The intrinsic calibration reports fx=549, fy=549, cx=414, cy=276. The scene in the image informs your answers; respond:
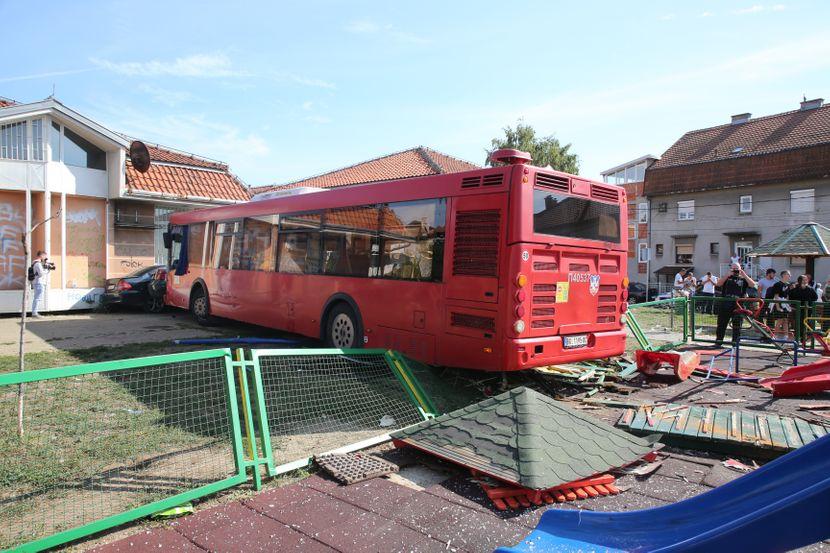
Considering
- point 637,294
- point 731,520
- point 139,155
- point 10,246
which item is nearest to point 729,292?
point 731,520

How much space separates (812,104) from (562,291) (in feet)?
139

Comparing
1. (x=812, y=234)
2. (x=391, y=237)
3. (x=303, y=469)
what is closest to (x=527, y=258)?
(x=391, y=237)

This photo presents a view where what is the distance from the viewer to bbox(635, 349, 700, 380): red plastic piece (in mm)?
8766

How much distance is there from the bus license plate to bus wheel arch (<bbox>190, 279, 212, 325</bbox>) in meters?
9.56

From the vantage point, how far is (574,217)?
7.53 m

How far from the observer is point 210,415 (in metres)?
6.06

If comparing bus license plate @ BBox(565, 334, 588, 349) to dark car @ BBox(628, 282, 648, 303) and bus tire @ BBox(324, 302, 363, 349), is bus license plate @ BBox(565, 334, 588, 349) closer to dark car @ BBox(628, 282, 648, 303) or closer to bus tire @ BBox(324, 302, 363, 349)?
bus tire @ BBox(324, 302, 363, 349)

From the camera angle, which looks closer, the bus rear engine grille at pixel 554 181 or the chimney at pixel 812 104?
the bus rear engine grille at pixel 554 181

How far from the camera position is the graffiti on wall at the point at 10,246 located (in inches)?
675

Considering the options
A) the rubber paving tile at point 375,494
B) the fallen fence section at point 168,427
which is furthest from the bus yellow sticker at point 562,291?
the rubber paving tile at point 375,494

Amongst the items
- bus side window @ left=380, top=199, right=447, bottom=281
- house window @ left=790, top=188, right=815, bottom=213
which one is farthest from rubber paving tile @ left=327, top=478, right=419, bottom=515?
house window @ left=790, top=188, right=815, bottom=213

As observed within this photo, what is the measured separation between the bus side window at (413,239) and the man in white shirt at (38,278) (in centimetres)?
1335

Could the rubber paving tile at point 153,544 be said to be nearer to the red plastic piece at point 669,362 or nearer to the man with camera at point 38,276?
the red plastic piece at point 669,362

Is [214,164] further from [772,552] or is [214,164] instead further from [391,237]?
[772,552]
